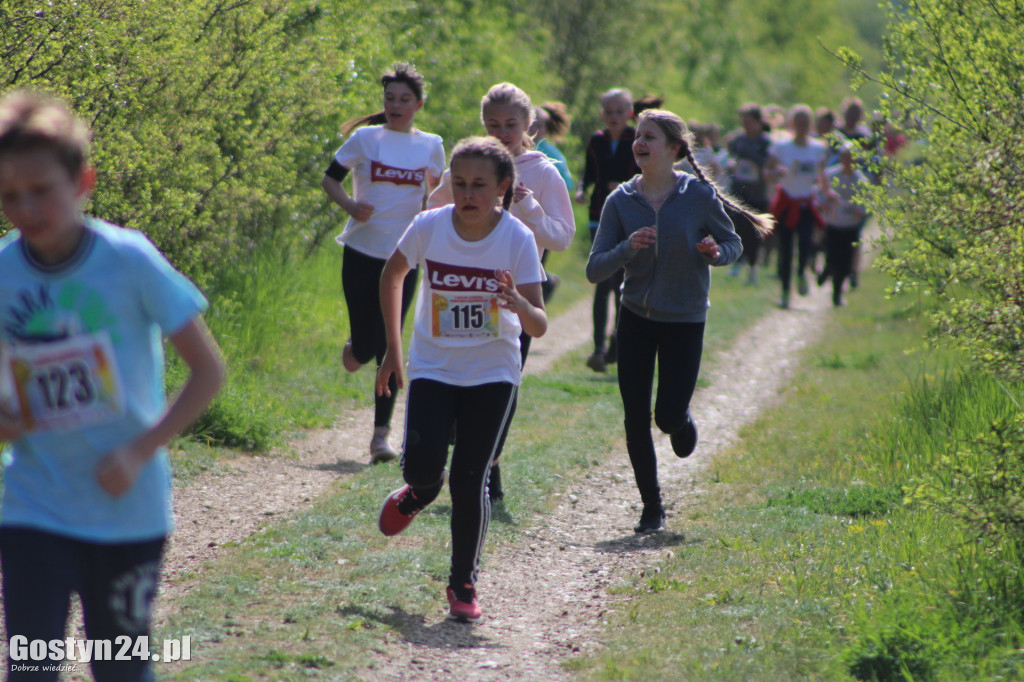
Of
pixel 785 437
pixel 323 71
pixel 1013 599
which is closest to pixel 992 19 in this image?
Result: pixel 785 437

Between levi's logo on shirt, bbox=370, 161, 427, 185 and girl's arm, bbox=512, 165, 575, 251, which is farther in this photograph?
levi's logo on shirt, bbox=370, 161, 427, 185

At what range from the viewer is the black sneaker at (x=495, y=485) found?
6.46m

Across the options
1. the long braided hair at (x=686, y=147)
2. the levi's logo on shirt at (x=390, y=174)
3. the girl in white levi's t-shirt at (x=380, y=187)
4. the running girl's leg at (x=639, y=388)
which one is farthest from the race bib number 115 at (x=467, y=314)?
the levi's logo on shirt at (x=390, y=174)

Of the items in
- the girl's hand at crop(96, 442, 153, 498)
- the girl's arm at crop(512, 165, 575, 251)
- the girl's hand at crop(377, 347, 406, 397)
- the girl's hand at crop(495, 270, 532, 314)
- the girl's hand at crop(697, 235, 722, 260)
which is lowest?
the girl's hand at crop(377, 347, 406, 397)

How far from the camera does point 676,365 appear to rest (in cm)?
607

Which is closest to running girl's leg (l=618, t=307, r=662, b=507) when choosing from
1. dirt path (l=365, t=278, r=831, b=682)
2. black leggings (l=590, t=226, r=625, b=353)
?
dirt path (l=365, t=278, r=831, b=682)

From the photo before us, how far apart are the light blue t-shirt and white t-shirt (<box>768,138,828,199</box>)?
14.1 m

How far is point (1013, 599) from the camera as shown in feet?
14.9

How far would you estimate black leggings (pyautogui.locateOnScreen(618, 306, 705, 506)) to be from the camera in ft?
19.9

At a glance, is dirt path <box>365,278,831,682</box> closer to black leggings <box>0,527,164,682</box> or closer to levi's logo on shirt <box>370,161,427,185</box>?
black leggings <box>0,527,164,682</box>

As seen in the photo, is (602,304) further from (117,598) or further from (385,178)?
(117,598)

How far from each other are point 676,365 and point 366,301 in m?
2.25

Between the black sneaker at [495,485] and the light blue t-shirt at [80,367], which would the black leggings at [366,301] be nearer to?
the black sneaker at [495,485]

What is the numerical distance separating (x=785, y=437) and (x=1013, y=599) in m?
4.12
